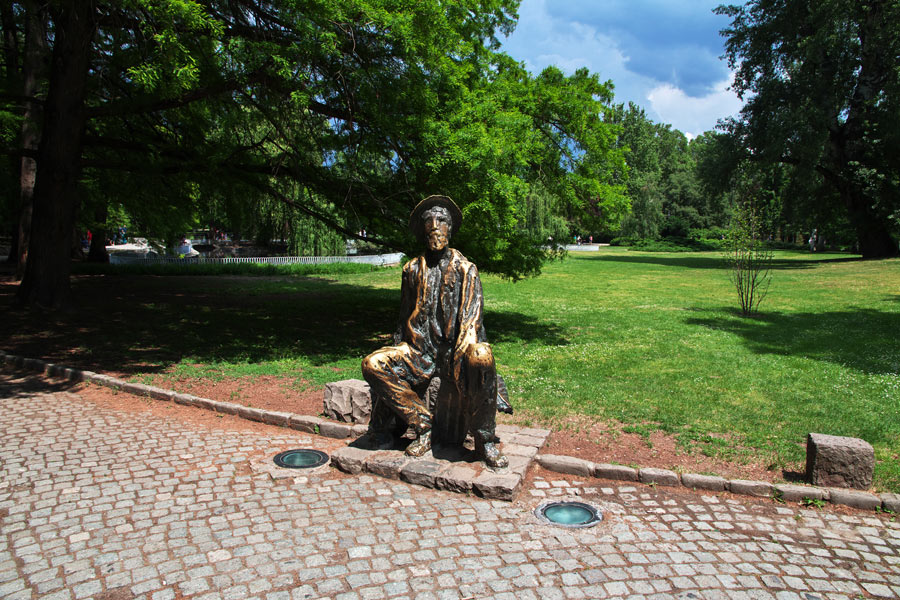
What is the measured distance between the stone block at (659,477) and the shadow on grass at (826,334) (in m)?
6.75

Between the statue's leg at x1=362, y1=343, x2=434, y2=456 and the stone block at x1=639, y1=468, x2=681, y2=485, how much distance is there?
217 centimetres

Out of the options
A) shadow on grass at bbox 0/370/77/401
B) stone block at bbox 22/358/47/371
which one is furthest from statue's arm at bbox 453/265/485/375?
stone block at bbox 22/358/47/371

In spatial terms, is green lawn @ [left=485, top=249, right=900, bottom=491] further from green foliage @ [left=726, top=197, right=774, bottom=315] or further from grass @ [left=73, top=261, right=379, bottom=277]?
grass @ [left=73, top=261, right=379, bottom=277]

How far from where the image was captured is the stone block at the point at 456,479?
5250mm

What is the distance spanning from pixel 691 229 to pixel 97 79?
70331 mm

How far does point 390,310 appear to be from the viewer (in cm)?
1698

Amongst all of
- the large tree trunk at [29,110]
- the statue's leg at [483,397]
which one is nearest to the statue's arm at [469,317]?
the statue's leg at [483,397]

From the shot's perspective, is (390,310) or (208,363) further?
(390,310)

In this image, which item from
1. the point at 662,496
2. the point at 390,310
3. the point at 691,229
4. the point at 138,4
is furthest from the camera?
the point at 691,229

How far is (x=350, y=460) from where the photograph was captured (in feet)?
18.7

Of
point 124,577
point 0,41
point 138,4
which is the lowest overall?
point 124,577

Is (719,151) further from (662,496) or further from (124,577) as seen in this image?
(124,577)

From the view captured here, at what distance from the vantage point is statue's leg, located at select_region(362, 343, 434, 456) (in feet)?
18.6

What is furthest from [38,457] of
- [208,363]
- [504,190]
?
[504,190]
